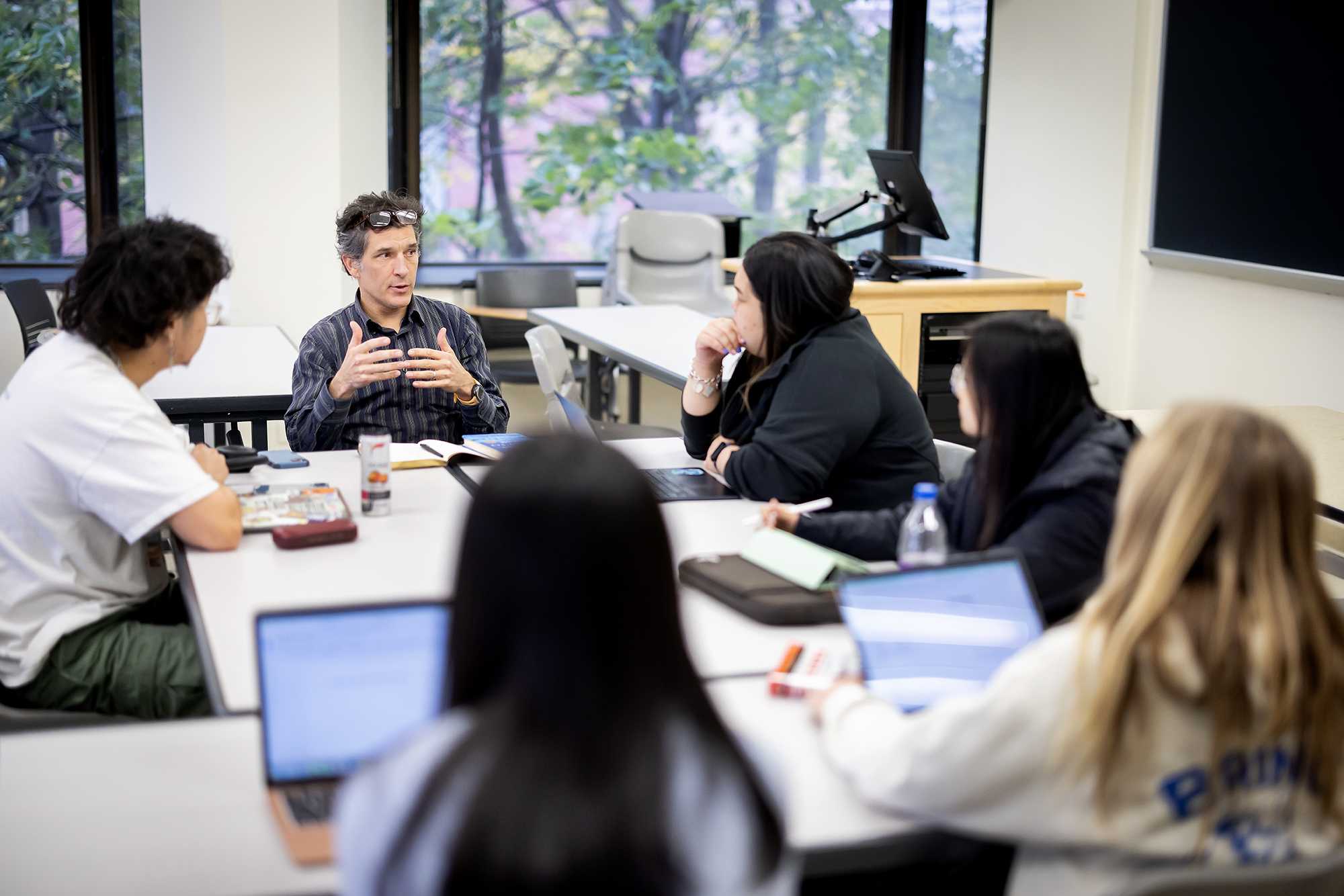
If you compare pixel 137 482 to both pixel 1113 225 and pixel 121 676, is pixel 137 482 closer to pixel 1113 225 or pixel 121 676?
pixel 121 676

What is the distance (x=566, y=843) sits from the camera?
823 mm

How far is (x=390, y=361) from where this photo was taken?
9.67 feet

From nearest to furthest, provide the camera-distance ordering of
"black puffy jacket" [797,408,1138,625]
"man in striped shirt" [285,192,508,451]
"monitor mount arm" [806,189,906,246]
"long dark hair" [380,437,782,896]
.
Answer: "long dark hair" [380,437,782,896]
"black puffy jacket" [797,408,1138,625]
"man in striped shirt" [285,192,508,451]
"monitor mount arm" [806,189,906,246]

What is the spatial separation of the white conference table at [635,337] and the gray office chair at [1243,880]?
2.89 metres

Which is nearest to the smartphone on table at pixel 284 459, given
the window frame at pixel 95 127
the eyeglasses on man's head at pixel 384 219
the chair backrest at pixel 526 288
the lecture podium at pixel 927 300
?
the eyeglasses on man's head at pixel 384 219

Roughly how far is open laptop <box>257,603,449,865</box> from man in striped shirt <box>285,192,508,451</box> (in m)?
1.72

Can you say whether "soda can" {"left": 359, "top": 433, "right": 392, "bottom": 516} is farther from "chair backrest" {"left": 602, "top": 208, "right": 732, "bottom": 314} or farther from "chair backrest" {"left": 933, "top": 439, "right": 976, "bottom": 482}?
"chair backrest" {"left": 602, "top": 208, "right": 732, "bottom": 314}

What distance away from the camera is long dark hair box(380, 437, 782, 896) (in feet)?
2.72

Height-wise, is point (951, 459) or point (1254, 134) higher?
point (1254, 134)

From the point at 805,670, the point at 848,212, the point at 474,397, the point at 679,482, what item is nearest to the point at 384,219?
the point at 474,397

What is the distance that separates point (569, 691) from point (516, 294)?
5.36 meters

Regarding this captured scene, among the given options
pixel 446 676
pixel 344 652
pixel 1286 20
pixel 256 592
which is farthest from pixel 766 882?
pixel 1286 20

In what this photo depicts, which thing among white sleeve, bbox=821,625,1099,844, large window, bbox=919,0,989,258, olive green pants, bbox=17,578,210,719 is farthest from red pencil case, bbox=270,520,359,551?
large window, bbox=919,0,989,258

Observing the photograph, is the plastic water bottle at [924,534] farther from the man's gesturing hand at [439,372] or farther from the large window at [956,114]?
the large window at [956,114]
